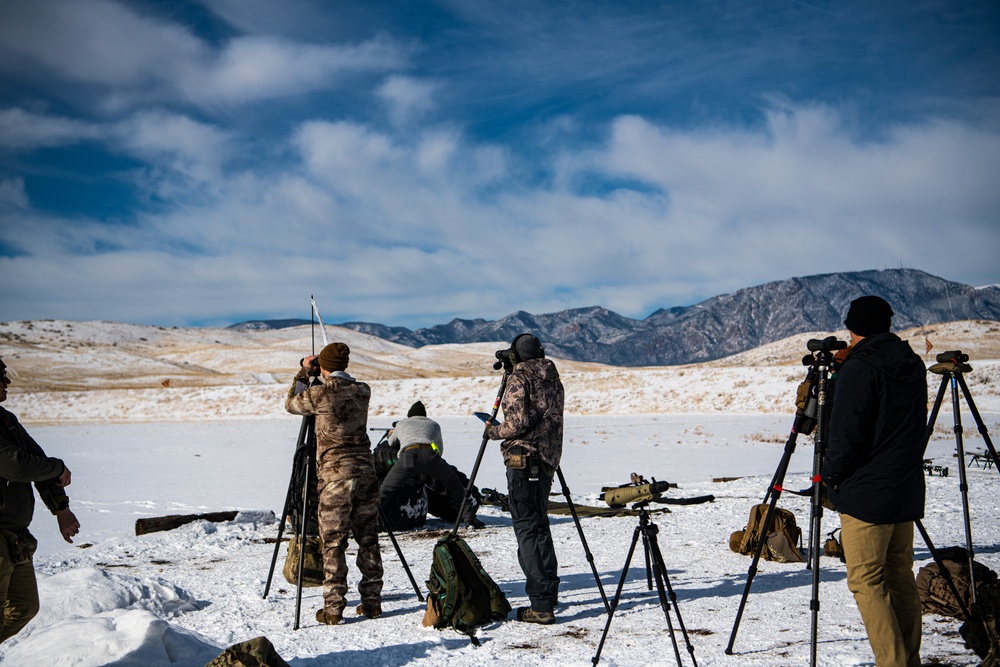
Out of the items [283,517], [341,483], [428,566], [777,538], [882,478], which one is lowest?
[428,566]

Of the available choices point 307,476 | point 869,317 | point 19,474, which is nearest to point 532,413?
point 307,476

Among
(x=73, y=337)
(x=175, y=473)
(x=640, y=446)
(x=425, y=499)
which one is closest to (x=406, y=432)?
(x=425, y=499)

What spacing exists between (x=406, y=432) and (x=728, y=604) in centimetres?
485

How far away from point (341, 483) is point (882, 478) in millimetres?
4161

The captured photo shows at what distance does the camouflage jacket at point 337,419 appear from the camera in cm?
616

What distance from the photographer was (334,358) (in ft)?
21.0

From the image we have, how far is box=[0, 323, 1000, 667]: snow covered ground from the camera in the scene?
16.9 ft

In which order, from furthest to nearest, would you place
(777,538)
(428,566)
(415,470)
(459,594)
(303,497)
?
(415,470) → (428,566) → (777,538) → (303,497) → (459,594)

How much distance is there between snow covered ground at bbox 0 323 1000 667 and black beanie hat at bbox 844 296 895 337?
229 centimetres

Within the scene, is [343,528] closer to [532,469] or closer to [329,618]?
[329,618]

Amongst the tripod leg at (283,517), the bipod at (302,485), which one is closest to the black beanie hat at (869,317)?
the bipod at (302,485)

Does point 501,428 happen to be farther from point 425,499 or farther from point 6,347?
point 6,347

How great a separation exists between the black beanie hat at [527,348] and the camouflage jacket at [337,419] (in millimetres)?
1371

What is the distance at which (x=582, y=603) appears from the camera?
6.60 m
